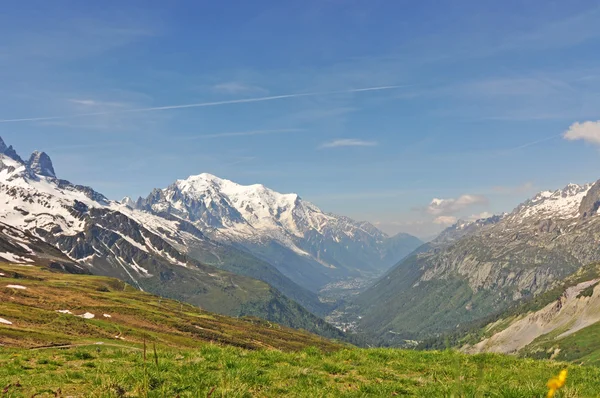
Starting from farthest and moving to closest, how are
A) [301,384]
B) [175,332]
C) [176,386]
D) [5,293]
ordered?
[175,332] → [5,293] → [301,384] → [176,386]

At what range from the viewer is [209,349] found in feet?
70.9

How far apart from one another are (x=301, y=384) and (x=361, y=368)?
17.1 feet

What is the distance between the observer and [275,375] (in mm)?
16312

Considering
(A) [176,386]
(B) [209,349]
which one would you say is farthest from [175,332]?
(A) [176,386]

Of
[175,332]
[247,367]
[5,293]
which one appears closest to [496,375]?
[247,367]

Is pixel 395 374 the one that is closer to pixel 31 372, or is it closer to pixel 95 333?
pixel 31 372


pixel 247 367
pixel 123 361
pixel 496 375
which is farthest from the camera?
pixel 123 361

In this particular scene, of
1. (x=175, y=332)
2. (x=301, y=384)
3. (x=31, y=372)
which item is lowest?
(x=175, y=332)

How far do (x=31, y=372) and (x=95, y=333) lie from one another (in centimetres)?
7373

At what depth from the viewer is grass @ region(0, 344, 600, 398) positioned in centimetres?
1320

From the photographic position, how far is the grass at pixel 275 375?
1320 centimetres

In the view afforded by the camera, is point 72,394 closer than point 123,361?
Yes

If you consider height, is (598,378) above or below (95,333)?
above

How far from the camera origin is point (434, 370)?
20.0 m
